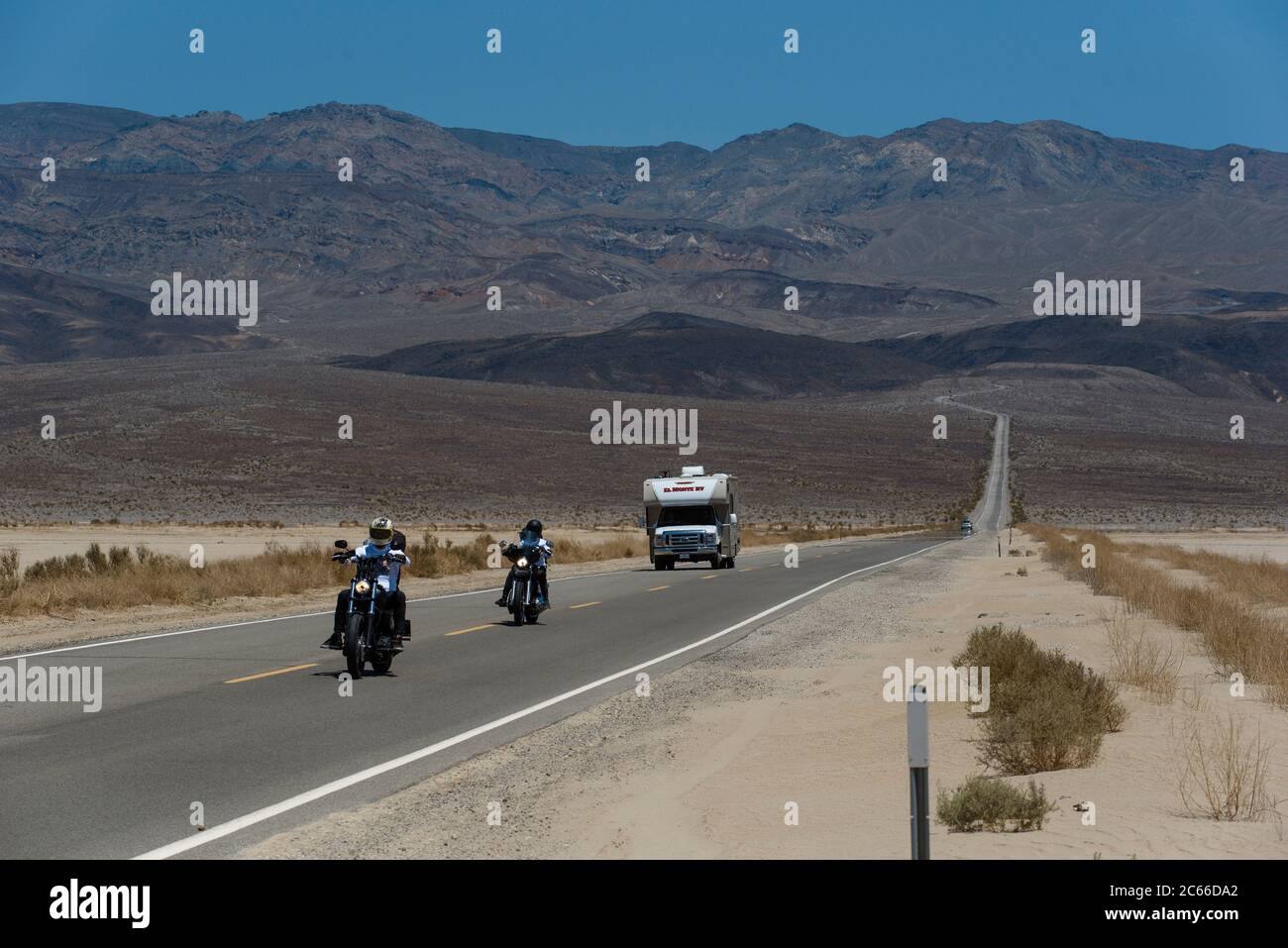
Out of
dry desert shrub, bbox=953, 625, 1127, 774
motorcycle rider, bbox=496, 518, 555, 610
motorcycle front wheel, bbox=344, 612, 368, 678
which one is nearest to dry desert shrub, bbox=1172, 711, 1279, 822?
dry desert shrub, bbox=953, 625, 1127, 774

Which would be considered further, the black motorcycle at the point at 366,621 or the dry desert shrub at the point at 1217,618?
the black motorcycle at the point at 366,621

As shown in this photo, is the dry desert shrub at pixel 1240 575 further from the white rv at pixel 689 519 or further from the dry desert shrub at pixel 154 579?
the dry desert shrub at pixel 154 579

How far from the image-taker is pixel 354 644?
15336mm

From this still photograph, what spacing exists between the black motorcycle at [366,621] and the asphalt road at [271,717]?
1.15 ft

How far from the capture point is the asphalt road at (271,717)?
880 centimetres

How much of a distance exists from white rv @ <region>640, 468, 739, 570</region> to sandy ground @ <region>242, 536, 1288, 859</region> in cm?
2357

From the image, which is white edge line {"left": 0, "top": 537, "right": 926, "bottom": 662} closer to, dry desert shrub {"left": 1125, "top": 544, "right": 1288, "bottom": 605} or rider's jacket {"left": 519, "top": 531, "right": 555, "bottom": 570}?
rider's jacket {"left": 519, "top": 531, "right": 555, "bottom": 570}

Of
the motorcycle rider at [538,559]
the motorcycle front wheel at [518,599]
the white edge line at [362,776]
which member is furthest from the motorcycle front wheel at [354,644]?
the motorcycle front wheel at [518,599]

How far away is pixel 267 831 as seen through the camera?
27.6ft

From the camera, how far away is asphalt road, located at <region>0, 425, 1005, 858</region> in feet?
28.9

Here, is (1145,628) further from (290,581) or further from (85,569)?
(85,569)

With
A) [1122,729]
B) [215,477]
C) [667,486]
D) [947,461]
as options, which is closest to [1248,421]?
[947,461]

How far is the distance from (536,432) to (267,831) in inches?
4640

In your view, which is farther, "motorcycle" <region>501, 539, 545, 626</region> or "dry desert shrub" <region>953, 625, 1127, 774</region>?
"motorcycle" <region>501, 539, 545, 626</region>
